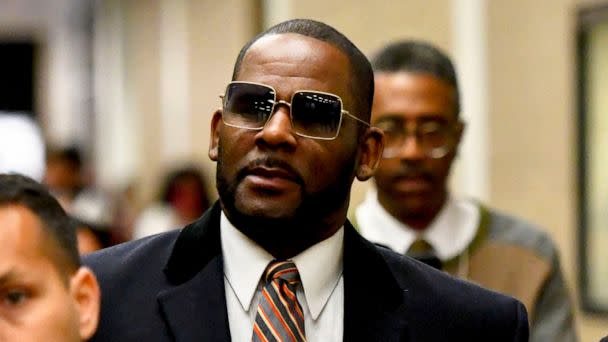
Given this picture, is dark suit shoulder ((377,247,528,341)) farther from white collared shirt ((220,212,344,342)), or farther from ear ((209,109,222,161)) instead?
ear ((209,109,222,161))

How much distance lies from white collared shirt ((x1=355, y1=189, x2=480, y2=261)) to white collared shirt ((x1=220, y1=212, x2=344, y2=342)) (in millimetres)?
916

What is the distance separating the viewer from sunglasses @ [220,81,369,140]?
2.29m

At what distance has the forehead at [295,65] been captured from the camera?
7.60ft

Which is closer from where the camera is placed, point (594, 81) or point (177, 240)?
point (177, 240)

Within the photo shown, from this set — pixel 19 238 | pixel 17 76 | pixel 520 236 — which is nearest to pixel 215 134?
pixel 19 238

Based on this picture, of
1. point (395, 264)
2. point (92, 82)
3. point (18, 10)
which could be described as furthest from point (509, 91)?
point (18, 10)

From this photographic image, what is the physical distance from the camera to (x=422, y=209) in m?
3.33

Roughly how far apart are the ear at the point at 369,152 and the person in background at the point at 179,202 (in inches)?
212

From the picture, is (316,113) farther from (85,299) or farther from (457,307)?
(85,299)

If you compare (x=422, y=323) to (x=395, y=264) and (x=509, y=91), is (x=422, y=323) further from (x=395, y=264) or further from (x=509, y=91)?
(x=509, y=91)

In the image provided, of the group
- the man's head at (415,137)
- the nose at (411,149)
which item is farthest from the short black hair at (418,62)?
the nose at (411,149)

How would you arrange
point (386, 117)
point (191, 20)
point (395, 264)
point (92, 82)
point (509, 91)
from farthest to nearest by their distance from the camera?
point (92, 82) → point (191, 20) → point (509, 91) → point (386, 117) → point (395, 264)

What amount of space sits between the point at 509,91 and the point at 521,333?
9.97ft

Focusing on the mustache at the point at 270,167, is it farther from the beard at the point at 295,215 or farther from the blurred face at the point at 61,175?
the blurred face at the point at 61,175
